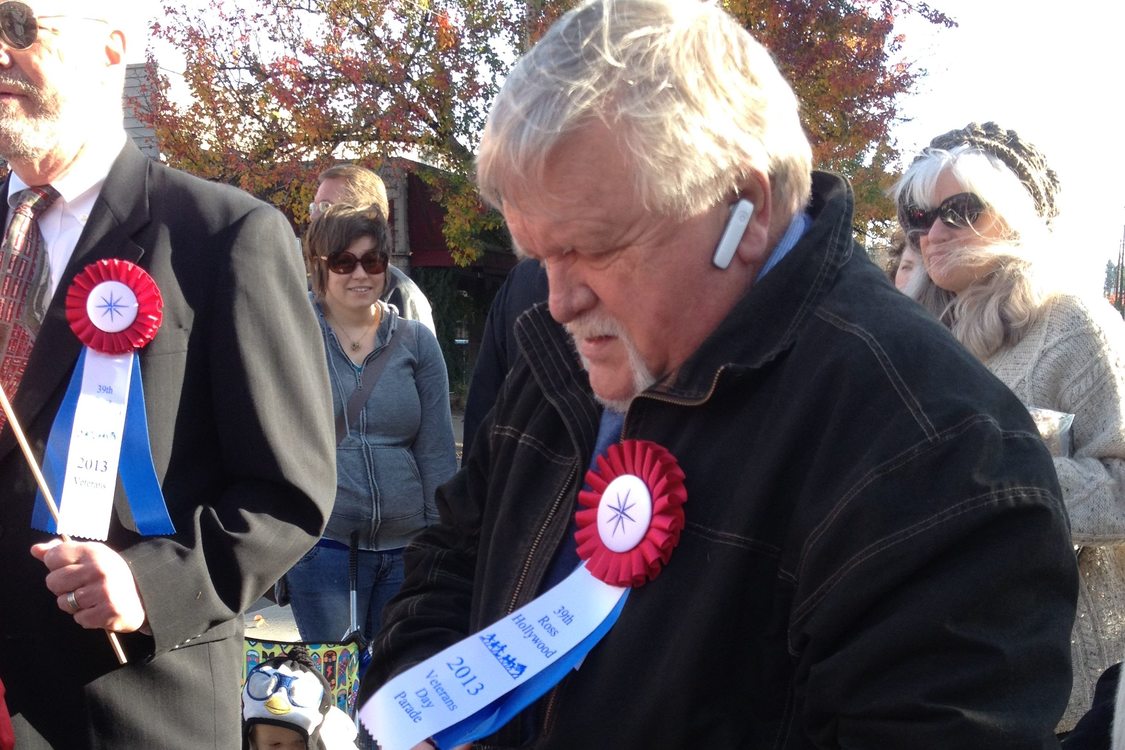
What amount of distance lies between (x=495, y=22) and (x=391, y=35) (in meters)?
1.27

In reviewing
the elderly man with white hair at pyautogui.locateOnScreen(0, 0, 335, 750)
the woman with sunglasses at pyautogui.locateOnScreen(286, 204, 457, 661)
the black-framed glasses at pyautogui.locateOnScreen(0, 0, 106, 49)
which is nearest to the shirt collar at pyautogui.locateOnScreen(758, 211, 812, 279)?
the elderly man with white hair at pyautogui.locateOnScreen(0, 0, 335, 750)

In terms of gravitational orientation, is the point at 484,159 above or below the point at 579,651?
above

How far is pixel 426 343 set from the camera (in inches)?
169

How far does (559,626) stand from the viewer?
4.92ft

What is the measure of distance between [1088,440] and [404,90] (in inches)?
470

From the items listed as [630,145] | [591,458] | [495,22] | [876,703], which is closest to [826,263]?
[630,145]

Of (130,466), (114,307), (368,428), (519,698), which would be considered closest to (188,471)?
(130,466)

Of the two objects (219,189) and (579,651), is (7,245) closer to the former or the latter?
(219,189)

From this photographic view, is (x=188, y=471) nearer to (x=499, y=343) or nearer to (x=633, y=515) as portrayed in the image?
(x=633, y=515)

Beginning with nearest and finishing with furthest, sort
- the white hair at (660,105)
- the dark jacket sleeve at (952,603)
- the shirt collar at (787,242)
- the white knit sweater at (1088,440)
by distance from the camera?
1. the dark jacket sleeve at (952,603)
2. the white hair at (660,105)
3. the shirt collar at (787,242)
4. the white knit sweater at (1088,440)

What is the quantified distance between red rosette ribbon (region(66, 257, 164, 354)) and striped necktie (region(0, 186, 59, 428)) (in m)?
0.11

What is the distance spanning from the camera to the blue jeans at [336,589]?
3990 millimetres

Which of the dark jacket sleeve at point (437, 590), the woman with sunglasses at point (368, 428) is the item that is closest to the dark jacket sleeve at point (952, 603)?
the dark jacket sleeve at point (437, 590)

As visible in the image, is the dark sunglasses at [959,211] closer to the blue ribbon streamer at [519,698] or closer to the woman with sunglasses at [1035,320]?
the woman with sunglasses at [1035,320]
